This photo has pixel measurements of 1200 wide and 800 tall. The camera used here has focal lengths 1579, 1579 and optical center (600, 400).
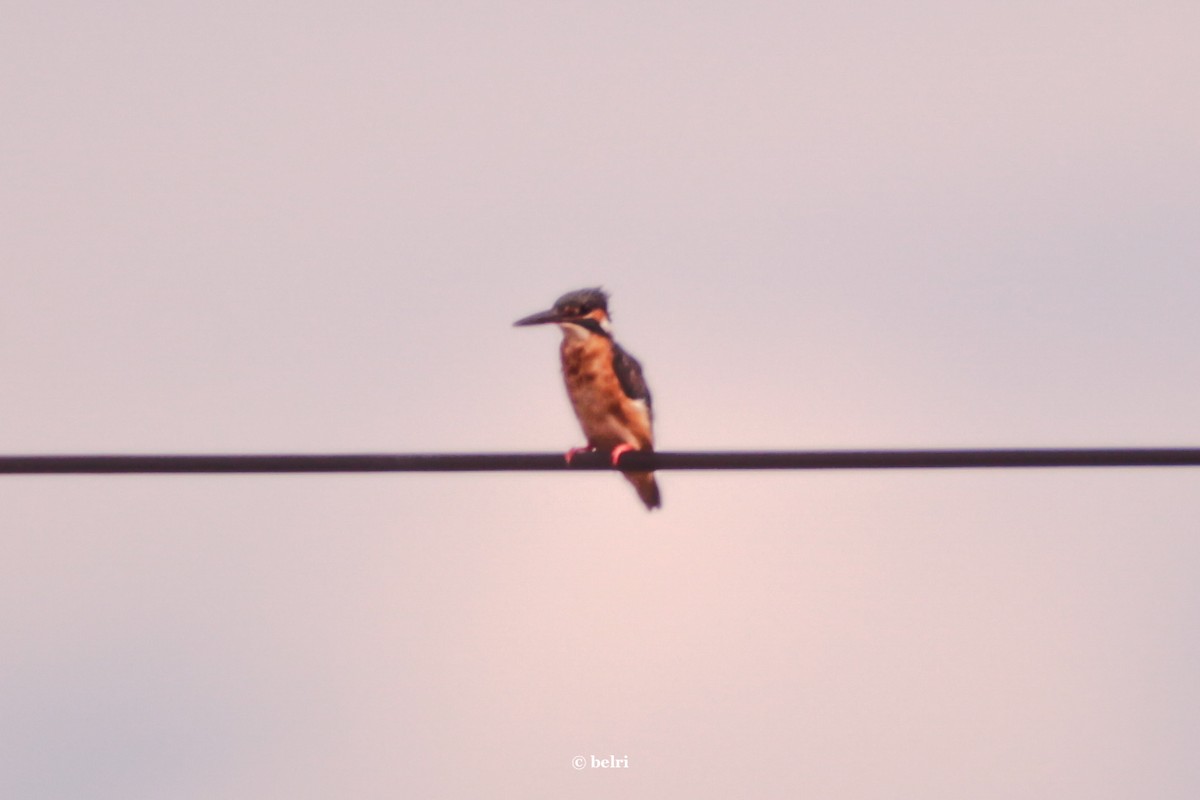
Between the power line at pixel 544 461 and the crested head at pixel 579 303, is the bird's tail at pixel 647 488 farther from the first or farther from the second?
the power line at pixel 544 461

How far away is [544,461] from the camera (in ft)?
19.0

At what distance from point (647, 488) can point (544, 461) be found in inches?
169

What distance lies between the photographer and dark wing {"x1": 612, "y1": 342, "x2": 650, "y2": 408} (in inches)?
385

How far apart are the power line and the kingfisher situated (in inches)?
151

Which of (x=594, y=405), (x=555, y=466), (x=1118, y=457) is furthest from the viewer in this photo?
(x=594, y=405)

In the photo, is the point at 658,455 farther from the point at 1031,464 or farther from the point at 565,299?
the point at 565,299

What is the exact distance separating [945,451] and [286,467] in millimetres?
2297

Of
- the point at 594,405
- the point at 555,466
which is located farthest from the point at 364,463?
the point at 594,405

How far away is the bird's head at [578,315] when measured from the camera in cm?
998

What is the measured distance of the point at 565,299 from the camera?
1013 cm

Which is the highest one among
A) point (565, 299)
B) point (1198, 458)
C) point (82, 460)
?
point (565, 299)

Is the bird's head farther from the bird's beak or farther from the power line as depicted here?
the power line

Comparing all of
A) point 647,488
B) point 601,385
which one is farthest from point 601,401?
point 647,488

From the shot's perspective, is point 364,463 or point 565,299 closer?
point 364,463
